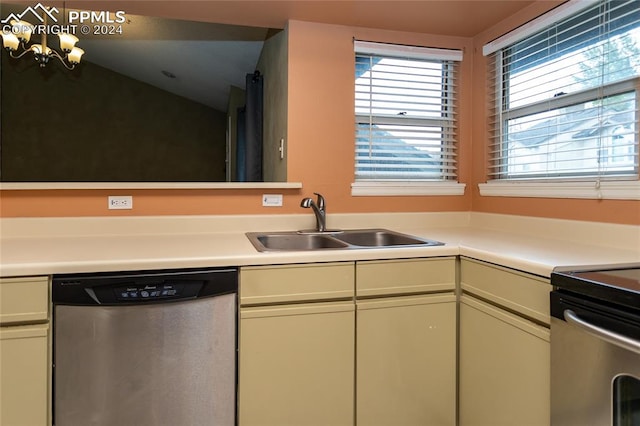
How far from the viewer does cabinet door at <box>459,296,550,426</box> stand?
4.17 feet

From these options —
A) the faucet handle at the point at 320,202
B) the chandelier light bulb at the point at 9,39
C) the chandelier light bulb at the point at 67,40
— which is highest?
the chandelier light bulb at the point at 67,40

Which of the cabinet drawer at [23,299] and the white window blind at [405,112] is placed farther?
the white window blind at [405,112]

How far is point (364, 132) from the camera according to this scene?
2.35m

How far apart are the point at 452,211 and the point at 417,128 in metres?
0.55

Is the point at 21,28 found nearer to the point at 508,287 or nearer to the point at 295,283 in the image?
the point at 295,283

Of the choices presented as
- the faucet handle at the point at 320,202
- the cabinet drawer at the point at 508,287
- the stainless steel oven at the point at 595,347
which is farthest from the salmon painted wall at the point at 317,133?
the stainless steel oven at the point at 595,347

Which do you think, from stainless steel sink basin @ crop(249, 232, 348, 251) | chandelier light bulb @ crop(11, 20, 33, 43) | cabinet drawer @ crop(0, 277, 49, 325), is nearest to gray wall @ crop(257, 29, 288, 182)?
stainless steel sink basin @ crop(249, 232, 348, 251)

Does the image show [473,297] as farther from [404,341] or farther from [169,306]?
[169,306]

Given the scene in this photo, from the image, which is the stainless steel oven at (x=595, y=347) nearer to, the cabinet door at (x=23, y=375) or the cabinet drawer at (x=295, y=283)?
the cabinet drawer at (x=295, y=283)

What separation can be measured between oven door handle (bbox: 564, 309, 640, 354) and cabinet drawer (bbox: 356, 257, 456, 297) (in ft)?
1.86

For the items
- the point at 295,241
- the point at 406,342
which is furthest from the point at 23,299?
the point at 406,342

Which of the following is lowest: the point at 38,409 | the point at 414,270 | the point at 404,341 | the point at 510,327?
the point at 38,409

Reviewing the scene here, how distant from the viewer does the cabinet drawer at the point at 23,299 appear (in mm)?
1250

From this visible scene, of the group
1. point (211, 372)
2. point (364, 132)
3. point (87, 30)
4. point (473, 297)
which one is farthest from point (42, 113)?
point (473, 297)
